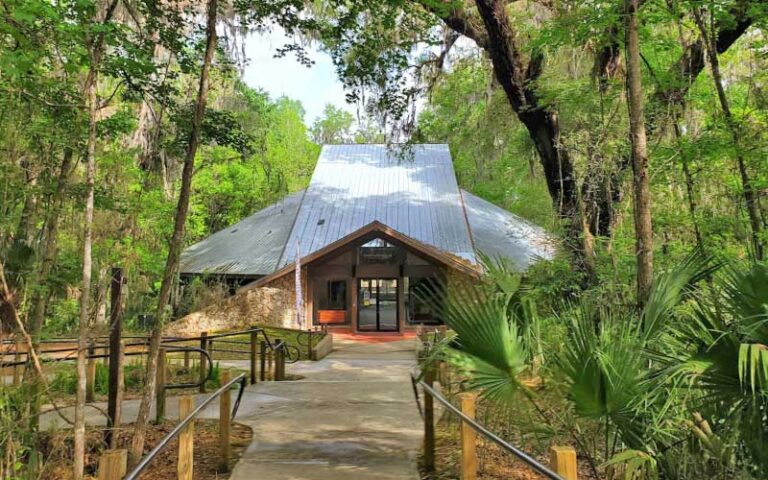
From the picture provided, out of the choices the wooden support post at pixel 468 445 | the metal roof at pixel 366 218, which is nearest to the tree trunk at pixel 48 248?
the wooden support post at pixel 468 445

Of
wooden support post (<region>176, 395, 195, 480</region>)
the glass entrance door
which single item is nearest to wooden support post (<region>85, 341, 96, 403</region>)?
wooden support post (<region>176, 395, 195, 480</region>)

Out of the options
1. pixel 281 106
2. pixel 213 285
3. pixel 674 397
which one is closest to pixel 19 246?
pixel 674 397

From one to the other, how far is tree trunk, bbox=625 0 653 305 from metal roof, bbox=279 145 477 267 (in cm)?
1655

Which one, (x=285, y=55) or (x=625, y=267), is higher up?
(x=285, y=55)

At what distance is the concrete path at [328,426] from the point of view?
5.12 meters

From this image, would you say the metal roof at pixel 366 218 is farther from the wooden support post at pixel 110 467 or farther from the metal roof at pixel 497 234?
the wooden support post at pixel 110 467

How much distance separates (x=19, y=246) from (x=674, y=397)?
6046mm

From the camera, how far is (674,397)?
305 cm

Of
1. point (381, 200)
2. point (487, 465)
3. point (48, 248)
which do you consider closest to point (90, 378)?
point (48, 248)

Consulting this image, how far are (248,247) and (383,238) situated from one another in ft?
21.3

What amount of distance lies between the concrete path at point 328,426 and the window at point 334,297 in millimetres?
12379

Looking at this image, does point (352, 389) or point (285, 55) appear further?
point (352, 389)

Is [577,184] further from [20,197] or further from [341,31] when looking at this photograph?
[20,197]

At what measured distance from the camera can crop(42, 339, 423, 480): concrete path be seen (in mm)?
5117
